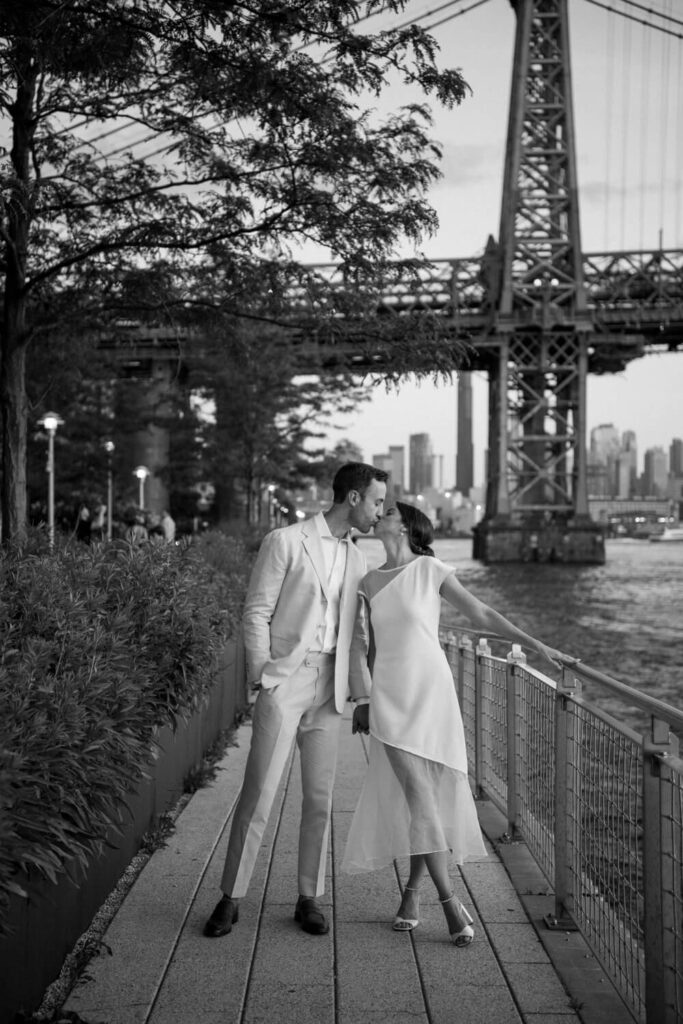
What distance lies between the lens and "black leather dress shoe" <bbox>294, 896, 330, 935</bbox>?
16.1 ft

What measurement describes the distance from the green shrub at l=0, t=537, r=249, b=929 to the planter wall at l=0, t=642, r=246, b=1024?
14 centimetres

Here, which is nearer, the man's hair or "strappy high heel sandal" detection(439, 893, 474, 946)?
"strappy high heel sandal" detection(439, 893, 474, 946)

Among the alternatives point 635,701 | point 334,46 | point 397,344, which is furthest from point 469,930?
point 397,344

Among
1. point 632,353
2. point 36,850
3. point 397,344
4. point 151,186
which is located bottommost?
point 36,850

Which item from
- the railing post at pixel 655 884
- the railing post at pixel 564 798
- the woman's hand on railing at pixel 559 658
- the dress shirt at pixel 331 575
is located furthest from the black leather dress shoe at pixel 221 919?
Answer: the railing post at pixel 655 884

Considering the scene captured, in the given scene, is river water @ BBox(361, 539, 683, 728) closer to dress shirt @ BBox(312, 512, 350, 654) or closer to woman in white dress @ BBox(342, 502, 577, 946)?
woman in white dress @ BBox(342, 502, 577, 946)

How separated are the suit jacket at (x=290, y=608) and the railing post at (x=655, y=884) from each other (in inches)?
64.3

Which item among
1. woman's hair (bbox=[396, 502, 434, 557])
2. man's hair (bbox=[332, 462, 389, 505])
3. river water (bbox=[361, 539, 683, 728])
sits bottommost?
river water (bbox=[361, 539, 683, 728])

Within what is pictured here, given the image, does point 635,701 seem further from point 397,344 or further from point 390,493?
point 397,344

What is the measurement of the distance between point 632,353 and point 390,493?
270 ft

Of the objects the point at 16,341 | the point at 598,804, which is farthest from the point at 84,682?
the point at 16,341

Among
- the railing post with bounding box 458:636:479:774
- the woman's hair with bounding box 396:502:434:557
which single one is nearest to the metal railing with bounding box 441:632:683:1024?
the railing post with bounding box 458:636:479:774

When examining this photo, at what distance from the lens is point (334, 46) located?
9.45 m

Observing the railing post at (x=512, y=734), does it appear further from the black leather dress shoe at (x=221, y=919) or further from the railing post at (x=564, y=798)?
A: the black leather dress shoe at (x=221, y=919)
